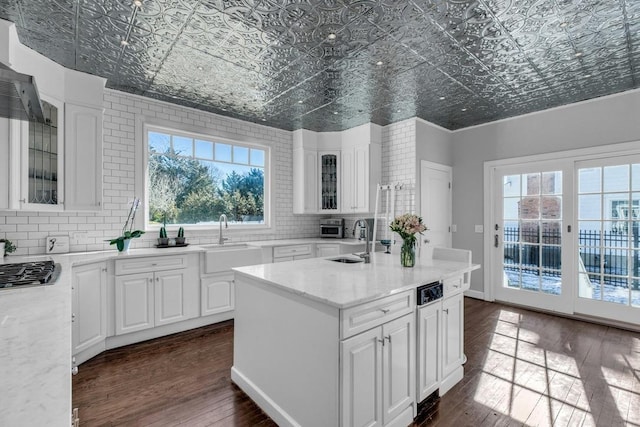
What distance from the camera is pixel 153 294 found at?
3344 millimetres

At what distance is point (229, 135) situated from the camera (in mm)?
4613

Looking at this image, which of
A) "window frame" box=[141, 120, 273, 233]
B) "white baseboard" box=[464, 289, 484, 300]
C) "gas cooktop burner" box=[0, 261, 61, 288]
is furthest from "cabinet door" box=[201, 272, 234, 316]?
"white baseboard" box=[464, 289, 484, 300]

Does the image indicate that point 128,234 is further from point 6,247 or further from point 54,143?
point 54,143

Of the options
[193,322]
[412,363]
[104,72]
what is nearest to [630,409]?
[412,363]

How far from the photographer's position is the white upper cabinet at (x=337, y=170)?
494 cm

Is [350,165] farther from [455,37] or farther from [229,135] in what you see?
[455,37]

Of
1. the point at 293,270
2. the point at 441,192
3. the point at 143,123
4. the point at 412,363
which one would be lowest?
the point at 412,363

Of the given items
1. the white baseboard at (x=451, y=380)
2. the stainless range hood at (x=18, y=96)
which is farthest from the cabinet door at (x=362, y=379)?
the stainless range hood at (x=18, y=96)

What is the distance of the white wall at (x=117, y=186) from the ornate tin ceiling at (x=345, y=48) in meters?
0.24

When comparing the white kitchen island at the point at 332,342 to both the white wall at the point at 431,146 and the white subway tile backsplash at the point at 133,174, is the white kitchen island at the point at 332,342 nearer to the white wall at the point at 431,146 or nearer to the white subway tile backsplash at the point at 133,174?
the white subway tile backsplash at the point at 133,174

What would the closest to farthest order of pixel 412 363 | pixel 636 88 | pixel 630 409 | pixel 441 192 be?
pixel 412 363, pixel 630 409, pixel 636 88, pixel 441 192

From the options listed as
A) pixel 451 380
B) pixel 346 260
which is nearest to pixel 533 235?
pixel 451 380

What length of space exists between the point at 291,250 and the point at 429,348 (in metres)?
2.70

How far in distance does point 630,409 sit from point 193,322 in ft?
13.1
